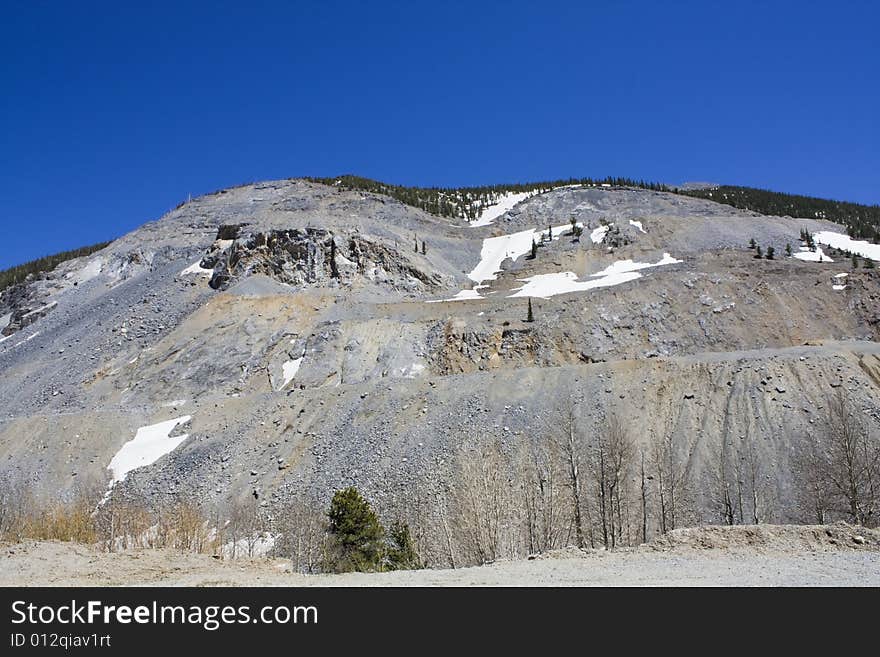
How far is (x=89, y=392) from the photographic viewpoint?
43.6 metres

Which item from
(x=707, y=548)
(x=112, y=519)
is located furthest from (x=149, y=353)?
(x=707, y=548)

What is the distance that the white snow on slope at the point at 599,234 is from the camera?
64.4 m

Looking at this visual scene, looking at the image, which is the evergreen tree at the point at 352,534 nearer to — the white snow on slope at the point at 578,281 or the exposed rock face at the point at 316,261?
the white snow on slope at the point at 578,281

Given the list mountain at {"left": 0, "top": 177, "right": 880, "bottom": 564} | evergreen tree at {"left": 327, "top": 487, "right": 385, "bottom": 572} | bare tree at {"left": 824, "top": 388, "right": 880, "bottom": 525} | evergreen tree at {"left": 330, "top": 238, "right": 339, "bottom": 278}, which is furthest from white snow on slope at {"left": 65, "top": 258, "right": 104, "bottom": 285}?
bare tree at {"left": 824, "top": 388, "right": 880, "bottom": 525}

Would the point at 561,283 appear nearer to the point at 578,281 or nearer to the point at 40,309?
the point at 578,281

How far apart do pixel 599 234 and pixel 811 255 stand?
19.9 meters

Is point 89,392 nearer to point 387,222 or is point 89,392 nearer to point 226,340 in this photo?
point 226,340

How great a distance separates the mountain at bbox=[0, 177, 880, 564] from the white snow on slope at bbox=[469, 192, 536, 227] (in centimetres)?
874

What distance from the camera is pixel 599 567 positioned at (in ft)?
42.6

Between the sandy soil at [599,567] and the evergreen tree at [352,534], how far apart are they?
6.99 m

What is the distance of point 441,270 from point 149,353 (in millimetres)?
28423

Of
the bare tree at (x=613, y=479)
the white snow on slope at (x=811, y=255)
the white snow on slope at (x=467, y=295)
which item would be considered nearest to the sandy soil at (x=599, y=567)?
the bare tree at (x=613, y=479)

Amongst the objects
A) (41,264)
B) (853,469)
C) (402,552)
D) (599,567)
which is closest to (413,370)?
(402,552)
